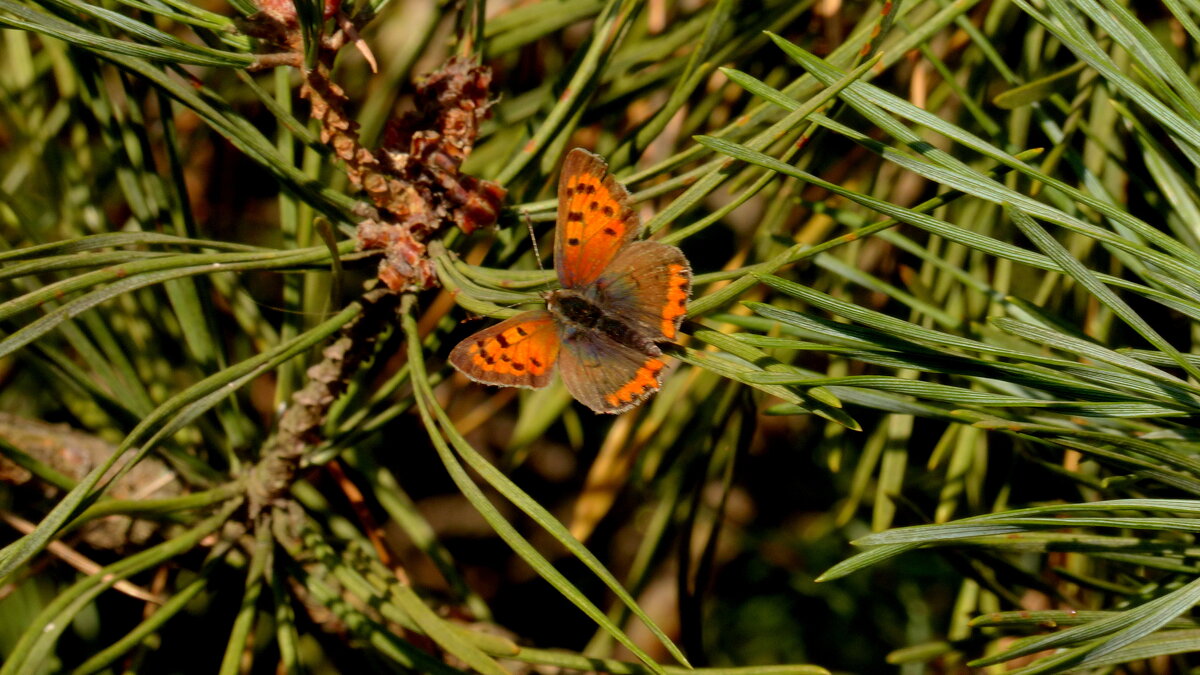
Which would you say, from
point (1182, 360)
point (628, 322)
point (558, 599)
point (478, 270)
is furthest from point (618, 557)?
point (1182, 360)

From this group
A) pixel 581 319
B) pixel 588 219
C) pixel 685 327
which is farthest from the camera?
pixel 581 319

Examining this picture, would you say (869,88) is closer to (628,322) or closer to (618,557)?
(628,322)

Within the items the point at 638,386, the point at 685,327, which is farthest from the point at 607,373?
the point at 685,327

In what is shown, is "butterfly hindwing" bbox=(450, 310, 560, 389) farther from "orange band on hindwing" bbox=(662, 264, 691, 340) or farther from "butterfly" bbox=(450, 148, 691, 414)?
"orange band on hindwing" bbox=(662, 264, 691, 340)

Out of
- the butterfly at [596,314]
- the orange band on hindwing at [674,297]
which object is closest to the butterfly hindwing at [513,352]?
the butterfly at [596,314]

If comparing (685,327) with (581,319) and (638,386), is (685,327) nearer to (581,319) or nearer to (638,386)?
(638,386)

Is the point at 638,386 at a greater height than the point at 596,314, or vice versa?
the point at 596,314

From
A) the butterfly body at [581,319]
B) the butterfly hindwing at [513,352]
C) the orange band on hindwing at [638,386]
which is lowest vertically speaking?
the orange band on hindwing at [638,386]

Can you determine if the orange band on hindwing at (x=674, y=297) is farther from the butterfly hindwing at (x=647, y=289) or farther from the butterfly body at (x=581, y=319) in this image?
the butterfly body at (x=581, y=319)
